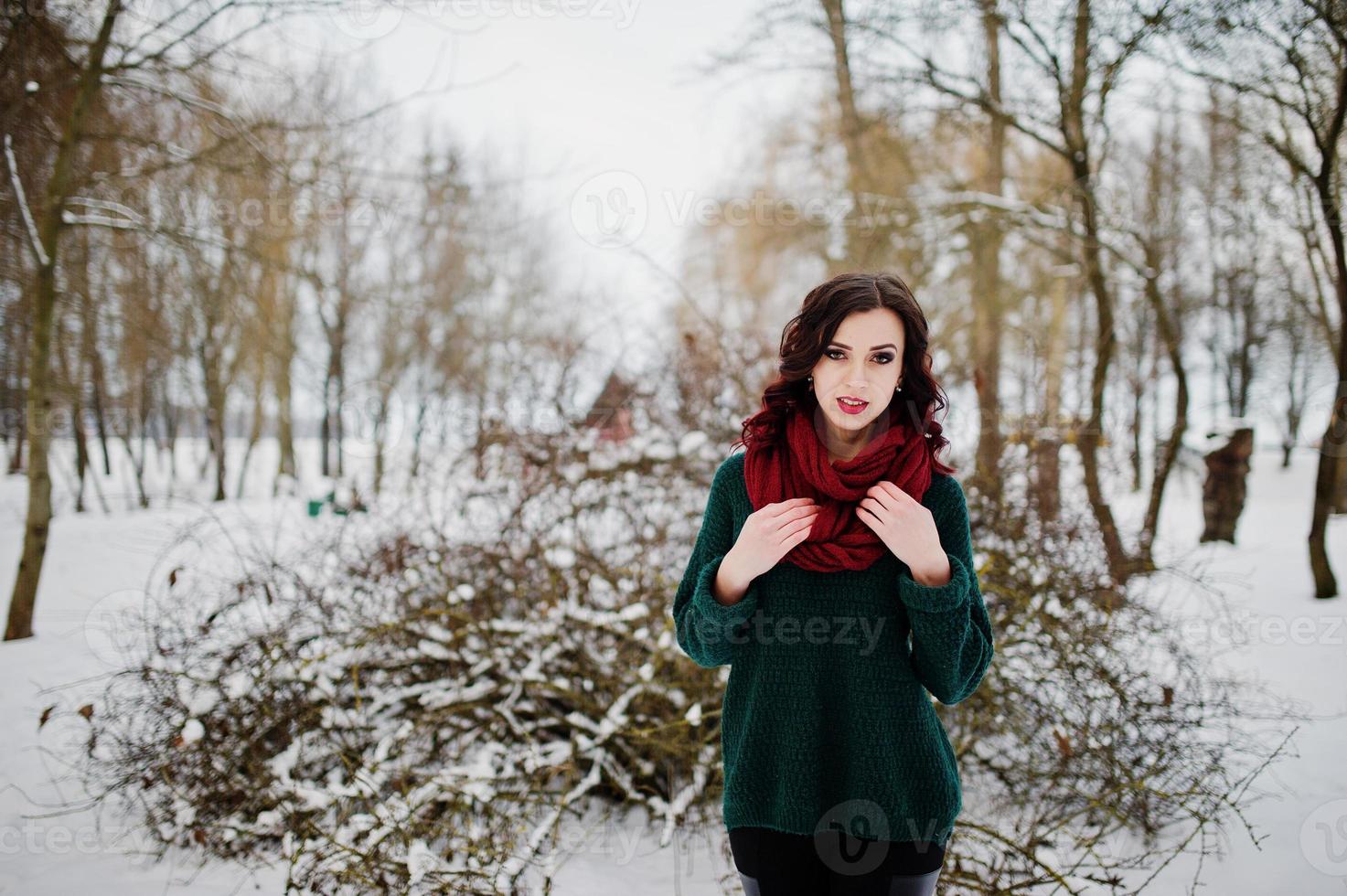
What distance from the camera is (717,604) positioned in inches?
56.2

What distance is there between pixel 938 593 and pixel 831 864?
1.97ft

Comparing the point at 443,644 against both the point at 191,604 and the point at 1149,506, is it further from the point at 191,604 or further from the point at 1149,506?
the point at 1149,506

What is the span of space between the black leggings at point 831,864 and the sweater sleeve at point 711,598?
1.24 ft

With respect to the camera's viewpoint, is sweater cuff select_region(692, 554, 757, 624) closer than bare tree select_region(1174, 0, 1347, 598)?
Yes

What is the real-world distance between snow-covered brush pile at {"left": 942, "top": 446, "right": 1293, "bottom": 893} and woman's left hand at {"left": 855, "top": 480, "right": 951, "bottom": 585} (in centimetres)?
187

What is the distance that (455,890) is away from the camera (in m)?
2.53

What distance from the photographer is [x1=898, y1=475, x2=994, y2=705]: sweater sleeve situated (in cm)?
134

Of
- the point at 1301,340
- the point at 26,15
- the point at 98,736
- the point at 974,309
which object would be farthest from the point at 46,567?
the point at 1301,340

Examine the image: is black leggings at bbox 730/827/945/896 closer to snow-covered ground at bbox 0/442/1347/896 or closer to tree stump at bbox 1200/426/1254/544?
snow-covered ground at bbox 0/442/1347/896

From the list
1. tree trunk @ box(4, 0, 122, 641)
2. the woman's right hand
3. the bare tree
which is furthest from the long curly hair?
tree trunk @ box(4, 0, 122, 641)

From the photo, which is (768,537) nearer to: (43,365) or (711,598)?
(711,598)

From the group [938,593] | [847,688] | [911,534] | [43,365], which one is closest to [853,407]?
[911,534]

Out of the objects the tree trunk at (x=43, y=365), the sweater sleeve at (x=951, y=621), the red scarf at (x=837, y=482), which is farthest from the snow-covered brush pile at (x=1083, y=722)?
the tree trunk at (x=43, y=365)

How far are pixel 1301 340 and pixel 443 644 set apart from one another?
2060cm
